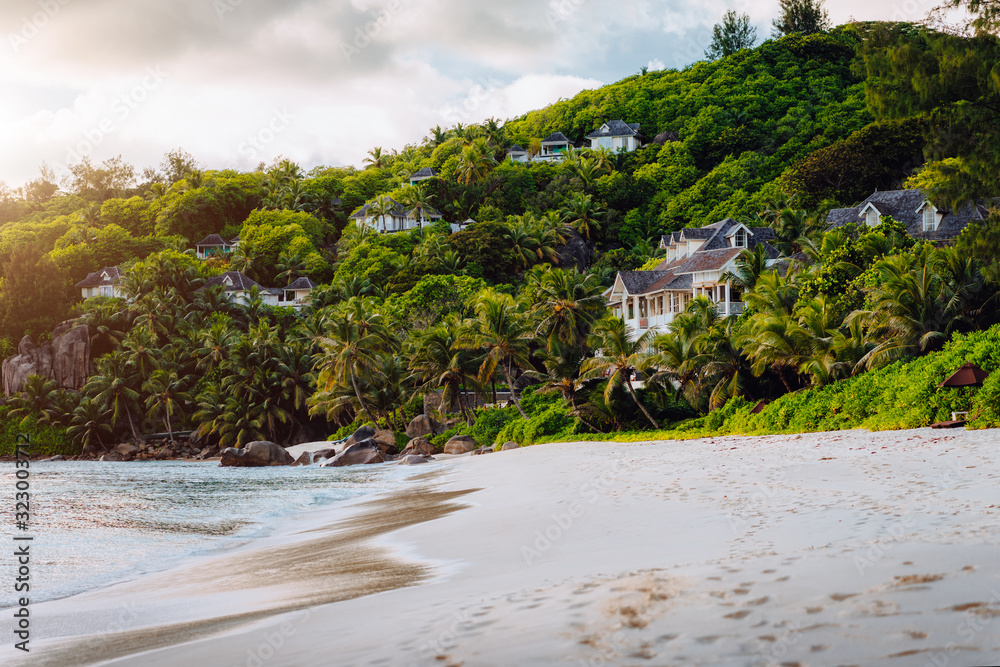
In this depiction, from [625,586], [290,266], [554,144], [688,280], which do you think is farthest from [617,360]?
[554,144]

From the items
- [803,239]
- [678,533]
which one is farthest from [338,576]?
[803,239]

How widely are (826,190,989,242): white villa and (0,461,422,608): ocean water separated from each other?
33268 mm

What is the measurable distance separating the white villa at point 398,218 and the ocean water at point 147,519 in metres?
58.1

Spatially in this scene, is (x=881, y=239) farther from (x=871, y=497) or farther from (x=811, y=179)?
(x=811, y=179)

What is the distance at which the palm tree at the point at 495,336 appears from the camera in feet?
127

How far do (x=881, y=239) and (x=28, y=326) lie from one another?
76.0 metres

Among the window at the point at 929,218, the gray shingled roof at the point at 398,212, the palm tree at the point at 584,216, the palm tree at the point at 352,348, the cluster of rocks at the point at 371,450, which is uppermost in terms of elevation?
the gray shingled roof at the point at 398,212

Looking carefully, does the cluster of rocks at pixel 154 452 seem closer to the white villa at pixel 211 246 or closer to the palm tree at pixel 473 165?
the white villa at pixel 211 246

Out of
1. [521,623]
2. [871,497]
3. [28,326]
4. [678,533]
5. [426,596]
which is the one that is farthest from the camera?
[28,326]

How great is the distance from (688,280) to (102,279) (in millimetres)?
65391

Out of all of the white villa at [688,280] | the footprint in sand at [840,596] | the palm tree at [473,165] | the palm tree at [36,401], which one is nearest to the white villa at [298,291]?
the palm tree at [473,165]

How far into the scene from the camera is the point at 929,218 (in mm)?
44156

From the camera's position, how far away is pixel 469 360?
40812mm

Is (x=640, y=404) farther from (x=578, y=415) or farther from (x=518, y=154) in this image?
(x=518, y=154)
